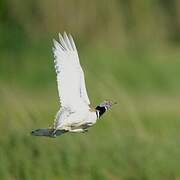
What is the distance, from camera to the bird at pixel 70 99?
5.87m

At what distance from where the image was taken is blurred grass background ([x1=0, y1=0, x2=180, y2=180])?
7848 millimetres

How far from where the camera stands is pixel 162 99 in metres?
14.0

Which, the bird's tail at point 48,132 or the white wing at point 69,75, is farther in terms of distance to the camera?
the white wing at point 69,75

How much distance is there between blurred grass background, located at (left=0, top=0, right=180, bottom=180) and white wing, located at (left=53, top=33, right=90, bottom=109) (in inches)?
64.7

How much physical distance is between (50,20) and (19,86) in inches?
70.5

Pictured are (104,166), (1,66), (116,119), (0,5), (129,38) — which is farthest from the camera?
(129,38)

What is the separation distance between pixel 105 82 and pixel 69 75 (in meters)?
3.67

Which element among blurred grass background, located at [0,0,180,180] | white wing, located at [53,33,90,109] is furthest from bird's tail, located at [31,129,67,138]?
blurred grass background, located at [0,0,180,180]

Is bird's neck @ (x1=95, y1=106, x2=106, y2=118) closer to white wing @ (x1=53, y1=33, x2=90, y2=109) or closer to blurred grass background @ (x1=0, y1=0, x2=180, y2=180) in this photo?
white wing @ (x1=53, y1=33, x2=90, y2=109)

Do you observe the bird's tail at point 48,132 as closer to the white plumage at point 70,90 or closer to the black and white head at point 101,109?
the white plumage at point 70,90

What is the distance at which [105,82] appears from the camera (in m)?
9.78

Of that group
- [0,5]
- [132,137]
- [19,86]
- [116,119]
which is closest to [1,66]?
[19,86]

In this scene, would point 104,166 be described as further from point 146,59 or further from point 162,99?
point 146,59

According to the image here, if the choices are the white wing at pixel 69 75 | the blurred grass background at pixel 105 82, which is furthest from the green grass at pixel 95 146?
the white wing at pixel 69 75
